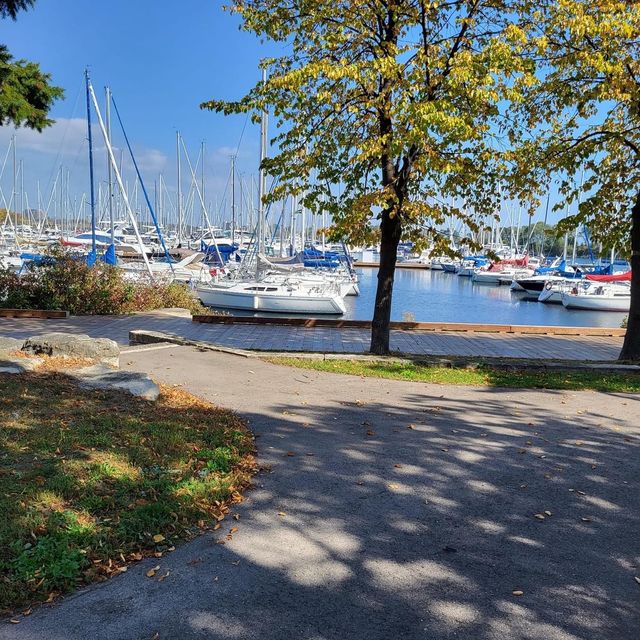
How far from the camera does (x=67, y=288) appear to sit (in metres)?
17.3

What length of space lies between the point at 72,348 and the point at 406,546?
21.3 ft

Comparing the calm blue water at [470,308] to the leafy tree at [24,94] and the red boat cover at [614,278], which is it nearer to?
the red boat cover at [614,278]

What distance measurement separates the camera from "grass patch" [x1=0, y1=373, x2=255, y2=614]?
11.0 feet

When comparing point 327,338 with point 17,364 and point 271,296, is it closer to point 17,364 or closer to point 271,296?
point 17,364

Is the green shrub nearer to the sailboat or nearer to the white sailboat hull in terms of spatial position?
the sailboat

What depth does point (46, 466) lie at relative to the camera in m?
4.48

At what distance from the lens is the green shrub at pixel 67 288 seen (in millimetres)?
17141

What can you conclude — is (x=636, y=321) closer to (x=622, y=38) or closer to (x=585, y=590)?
(x=622, y=38)

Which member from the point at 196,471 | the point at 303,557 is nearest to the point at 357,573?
the point at 303,557

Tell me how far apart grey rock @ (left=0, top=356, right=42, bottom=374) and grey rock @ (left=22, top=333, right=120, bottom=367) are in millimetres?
564

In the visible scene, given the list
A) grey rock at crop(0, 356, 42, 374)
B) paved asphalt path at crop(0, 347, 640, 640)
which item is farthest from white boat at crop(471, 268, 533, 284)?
paved asphalt path at crop(0, 347, 640, 640)

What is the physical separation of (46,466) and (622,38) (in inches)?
400

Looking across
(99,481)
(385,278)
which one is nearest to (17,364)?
(99,481)

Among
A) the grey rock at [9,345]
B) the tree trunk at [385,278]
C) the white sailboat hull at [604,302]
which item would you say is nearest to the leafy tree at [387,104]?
the tree trunk at [385,278]
